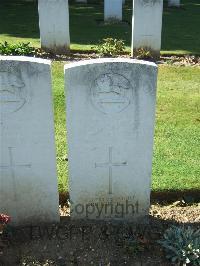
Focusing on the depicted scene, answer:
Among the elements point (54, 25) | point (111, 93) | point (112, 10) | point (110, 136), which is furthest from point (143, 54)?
point (111, 93)

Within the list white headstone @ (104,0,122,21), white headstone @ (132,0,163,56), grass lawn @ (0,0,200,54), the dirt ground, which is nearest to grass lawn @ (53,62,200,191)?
the dirt ground

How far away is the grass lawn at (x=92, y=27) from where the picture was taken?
42.9 ft

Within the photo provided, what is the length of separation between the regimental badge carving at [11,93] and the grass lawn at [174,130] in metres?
1.63

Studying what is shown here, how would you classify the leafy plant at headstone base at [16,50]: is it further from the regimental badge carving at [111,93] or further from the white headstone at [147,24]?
the regimental badge carving at [111,93]

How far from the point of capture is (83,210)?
4988 millimetres

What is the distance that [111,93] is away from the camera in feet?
14.1

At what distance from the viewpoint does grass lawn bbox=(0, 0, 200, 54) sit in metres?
13.1

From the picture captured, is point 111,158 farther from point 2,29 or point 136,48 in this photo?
point 2,29

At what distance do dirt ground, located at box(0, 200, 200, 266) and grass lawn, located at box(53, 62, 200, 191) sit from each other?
75cm

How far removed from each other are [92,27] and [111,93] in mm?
11250

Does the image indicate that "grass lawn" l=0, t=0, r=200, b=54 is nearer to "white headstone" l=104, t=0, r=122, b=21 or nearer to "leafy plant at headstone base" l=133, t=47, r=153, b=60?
"white headstone" l=104, t=0, r=122, b=21

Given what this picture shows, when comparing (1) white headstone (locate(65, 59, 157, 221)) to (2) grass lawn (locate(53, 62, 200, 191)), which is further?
(2) grass lawn (locate(53, 62, 200, 191))

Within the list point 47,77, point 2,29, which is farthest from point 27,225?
point 2,29

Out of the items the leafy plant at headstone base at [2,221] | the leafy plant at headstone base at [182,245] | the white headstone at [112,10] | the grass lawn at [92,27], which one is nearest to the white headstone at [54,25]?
the grass lawn at [92,27]
